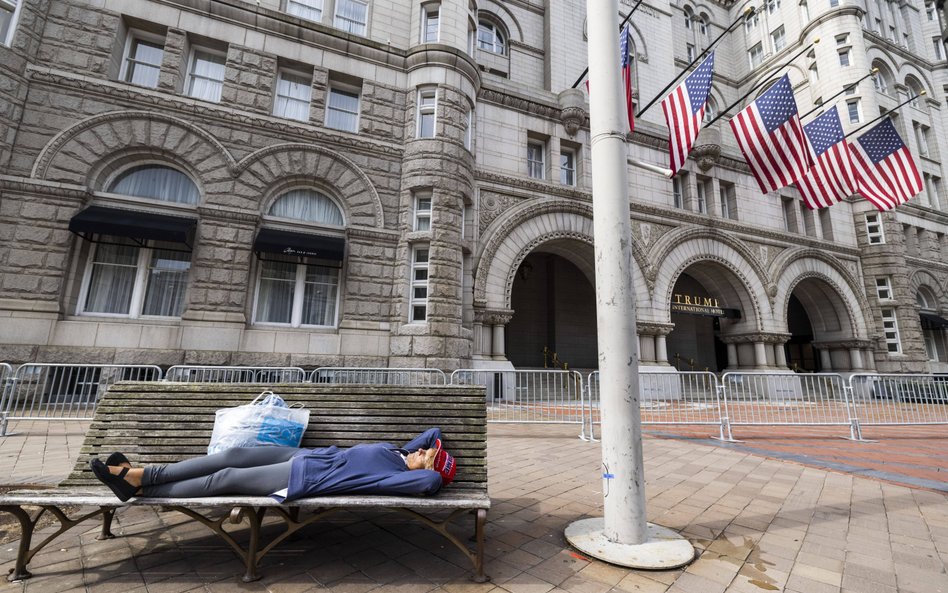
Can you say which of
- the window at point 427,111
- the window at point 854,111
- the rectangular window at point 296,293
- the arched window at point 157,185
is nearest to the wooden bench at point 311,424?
the rectangular window at point 296,293

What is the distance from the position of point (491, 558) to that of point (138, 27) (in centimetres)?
1525

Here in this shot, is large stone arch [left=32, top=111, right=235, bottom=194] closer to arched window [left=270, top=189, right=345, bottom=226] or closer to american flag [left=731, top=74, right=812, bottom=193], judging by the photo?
arched window [left=270, top=189, right=345, bottom=226]

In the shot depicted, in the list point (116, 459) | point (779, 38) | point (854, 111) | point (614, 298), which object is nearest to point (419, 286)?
point (614, 298)

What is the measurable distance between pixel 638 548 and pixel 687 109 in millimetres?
8730

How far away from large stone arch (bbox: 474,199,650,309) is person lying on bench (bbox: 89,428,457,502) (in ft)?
31.9

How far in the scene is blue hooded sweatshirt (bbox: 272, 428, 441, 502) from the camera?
2.74 metres

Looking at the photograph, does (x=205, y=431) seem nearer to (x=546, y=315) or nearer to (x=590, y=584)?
(x=590, y=584)

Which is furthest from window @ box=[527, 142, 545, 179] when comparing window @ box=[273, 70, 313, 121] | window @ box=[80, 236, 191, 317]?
window @ box=[80, 236, 191, 317]

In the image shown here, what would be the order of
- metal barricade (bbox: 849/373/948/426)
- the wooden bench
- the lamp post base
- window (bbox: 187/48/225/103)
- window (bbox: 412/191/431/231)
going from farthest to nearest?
window (bbox: 412/191/431/231) → window (bbox: 187/48/225/103) → metal barricade (bbox: 849/373/948/426) → the wooden bench → the lamp post base

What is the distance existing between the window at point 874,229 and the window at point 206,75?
97.1 ft

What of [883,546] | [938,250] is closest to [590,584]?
[883,546]

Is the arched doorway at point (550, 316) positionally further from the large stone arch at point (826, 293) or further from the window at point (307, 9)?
the window at point (307, 9)

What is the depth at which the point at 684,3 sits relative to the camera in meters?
26.6

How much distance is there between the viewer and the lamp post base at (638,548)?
2844mm
